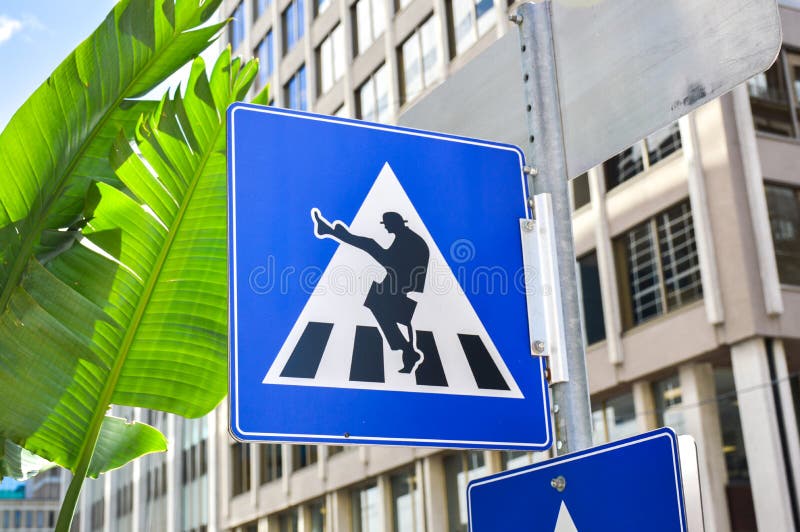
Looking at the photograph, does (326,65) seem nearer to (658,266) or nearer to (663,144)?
(663,144)

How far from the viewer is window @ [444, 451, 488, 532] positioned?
83.1ft

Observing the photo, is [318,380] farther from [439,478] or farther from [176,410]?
[439,478]

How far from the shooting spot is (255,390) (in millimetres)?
2340

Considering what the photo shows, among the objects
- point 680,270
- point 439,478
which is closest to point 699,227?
point 680,270

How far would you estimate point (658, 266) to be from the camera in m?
20.6

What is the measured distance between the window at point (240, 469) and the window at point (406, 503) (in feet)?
32.0

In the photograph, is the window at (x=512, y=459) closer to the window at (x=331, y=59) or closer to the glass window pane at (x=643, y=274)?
Answer: the glass window pane at (x=643, y=274)

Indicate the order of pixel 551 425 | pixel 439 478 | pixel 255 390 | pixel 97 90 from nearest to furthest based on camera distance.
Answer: pixel 255 390 < pixel 551 425 < pixel 97 90 < pixel 439 478

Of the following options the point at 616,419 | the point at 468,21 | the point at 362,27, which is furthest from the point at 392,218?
the point at 362,27

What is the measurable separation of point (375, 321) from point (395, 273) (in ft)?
0.48

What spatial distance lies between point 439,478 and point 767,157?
11.3 metres

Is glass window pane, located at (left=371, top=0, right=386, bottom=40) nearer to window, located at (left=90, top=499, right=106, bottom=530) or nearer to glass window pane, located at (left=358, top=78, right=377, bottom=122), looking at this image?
glass window pane, located at (left=358, top=78, right=377, bottom=122)

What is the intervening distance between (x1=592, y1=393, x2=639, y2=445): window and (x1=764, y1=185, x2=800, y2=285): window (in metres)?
4.00

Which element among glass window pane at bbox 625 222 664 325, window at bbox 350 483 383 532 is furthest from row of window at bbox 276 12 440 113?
window at bbox 350 483 383 532
